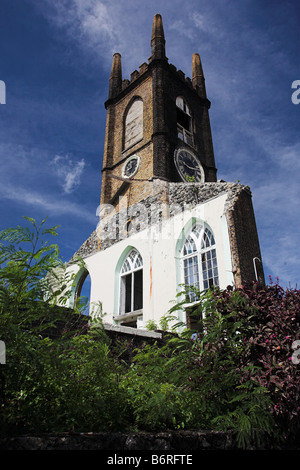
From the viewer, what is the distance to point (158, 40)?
22641 millimetres

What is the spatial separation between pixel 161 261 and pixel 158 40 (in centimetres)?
1704

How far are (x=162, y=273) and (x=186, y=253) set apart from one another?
137cm

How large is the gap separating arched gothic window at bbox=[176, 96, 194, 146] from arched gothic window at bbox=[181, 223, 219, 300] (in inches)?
387

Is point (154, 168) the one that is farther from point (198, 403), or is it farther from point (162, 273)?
point (198, 403)

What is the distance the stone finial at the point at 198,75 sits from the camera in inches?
1001

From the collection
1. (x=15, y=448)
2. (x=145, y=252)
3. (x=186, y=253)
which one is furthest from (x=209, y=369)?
(x=145, y=252)

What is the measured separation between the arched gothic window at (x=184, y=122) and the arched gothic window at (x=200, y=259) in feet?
32.2

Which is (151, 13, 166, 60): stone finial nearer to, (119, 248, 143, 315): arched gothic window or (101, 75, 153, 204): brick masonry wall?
(101, 75, 153, 204): brick masonry wall

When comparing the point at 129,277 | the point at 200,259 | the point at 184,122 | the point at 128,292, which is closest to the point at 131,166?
the point at 184,122

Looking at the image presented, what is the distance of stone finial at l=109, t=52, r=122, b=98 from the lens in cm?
2492

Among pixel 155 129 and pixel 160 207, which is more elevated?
pixel 155 129

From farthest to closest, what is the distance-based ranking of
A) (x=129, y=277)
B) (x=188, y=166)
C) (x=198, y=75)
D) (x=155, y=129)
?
(x=198, y=75), (x=188, y=166), (x=155, y=129), (x=129, y=277)

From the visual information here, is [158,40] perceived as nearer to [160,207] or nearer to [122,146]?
[122,146]

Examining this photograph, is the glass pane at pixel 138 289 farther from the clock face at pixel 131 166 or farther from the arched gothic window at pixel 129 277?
the clock face at pixel 131 166
